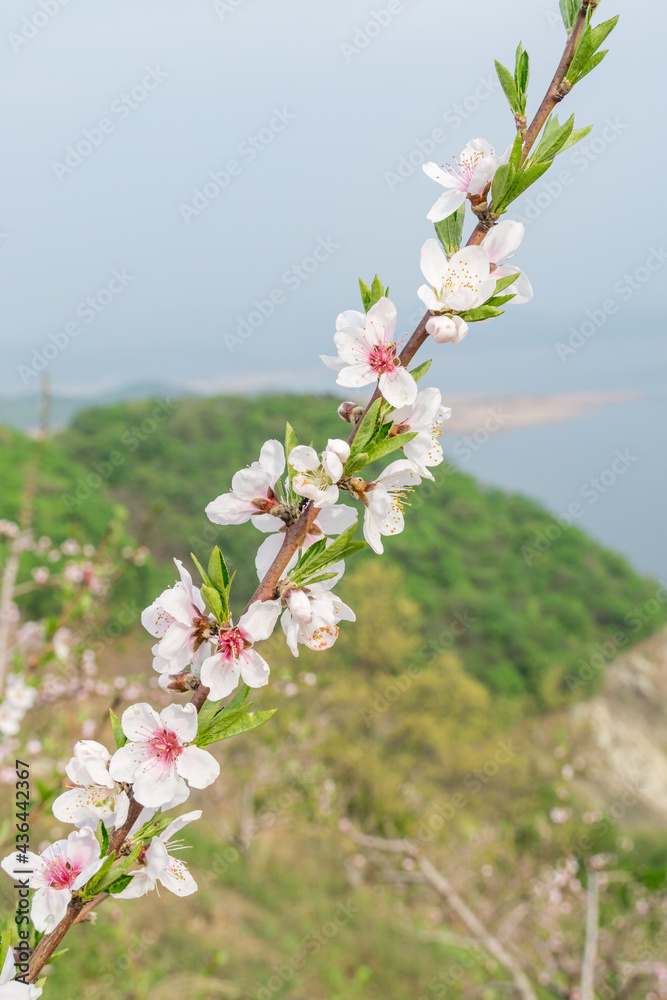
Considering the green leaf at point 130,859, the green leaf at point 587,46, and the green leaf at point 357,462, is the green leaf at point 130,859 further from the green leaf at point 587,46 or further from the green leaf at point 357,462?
the green leaf at point 587,46

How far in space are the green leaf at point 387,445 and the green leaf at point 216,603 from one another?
293mm

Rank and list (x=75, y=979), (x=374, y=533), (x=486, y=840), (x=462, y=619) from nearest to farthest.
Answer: (x=374, y=533) < (x=75, y=979) < (x=486, y=840) < (x=462, y=619)

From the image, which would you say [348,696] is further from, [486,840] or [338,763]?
[486,840]

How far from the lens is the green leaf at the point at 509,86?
108cm

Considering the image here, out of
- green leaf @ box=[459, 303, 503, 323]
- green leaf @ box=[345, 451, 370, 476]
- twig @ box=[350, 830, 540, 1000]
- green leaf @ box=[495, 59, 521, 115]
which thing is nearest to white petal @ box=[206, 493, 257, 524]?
green leaf @ box=[345, 451, 370, 476]

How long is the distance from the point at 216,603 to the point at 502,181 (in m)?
0.75

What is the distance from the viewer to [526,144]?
104 cm

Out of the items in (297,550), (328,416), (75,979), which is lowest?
(328,416)

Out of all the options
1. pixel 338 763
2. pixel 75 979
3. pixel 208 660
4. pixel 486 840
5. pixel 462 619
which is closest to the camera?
pixel 208 660

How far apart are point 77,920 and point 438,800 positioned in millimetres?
12585

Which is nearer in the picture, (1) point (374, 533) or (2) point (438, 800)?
(1) point (374, 533)

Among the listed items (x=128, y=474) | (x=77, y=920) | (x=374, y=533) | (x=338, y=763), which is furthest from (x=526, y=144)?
(x=128, y=474)

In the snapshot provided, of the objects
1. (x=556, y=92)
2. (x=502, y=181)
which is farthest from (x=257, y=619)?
(x=556, y=92)

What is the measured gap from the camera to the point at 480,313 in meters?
1.03
